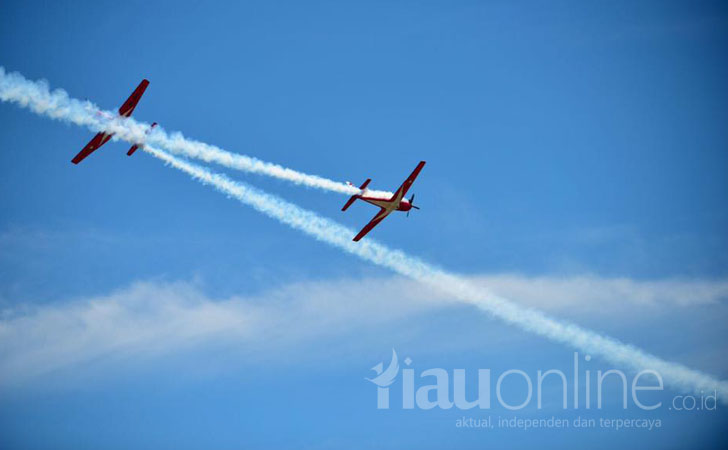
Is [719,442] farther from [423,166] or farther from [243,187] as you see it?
[243,187]

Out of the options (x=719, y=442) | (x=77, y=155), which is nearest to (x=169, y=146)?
(x=77, y=155)

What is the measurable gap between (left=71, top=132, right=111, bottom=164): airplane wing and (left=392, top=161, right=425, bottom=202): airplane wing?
21405 millimetres

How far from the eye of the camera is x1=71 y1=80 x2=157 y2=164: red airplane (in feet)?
179

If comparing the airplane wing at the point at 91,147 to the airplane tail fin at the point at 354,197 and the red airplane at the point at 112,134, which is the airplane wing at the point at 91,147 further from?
the airplane tail fin at the point at 354,197

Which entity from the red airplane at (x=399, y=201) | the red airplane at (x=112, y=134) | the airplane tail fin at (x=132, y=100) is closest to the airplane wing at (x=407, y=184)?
the red airplane at (x=399, y=201)

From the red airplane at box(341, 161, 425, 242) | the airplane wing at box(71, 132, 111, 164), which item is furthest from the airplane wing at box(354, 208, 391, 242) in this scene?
the airplane wing at box(71, 132, 111, 164)

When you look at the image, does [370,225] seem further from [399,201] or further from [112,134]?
[112,134]

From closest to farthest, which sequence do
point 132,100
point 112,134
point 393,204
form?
point 132,100, point 112,134, point 393,204

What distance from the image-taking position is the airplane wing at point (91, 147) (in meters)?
56.4

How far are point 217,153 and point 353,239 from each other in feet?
45.4

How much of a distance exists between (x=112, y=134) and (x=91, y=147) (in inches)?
94.1

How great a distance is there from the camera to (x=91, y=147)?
2238 inches

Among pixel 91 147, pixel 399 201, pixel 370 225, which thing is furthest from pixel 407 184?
pixel 91 147

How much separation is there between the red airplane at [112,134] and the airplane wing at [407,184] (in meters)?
18.7
